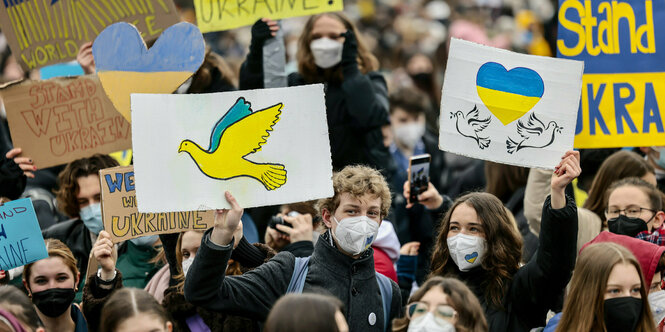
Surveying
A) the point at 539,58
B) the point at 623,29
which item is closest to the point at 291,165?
the point at 539,58

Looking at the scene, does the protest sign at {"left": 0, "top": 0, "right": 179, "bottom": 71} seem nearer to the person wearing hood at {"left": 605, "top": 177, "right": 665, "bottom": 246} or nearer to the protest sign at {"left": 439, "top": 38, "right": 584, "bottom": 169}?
the protest sign at {"left": 439, "top": 38, "right": 584, "bottom": 169}

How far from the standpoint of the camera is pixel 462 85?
5.31 meters

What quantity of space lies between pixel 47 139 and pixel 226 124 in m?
1.89

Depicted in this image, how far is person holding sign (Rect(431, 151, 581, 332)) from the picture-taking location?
4.62 metres

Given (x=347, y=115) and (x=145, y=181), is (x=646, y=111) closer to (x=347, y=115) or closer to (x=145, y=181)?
(x=347, y=115)

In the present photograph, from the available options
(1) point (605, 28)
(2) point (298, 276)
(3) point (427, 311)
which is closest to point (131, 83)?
(2) point (298, 276)

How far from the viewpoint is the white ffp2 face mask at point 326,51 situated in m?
7.07

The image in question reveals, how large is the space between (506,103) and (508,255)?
2.72ft

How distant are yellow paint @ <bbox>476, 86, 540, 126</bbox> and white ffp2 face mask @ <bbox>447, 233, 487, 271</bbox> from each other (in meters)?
0.69

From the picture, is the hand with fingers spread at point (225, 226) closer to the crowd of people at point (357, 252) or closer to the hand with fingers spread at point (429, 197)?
the crowd of people at point (357, 252)

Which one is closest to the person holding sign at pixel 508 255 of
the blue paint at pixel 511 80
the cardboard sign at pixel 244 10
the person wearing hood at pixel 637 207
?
the blue paint at pixel 511 80

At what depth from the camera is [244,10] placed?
23.2 feet

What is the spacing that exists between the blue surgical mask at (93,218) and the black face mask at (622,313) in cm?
319

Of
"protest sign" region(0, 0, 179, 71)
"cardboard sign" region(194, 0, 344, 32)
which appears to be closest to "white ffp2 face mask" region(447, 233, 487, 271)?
"cardboard sign" region(194, 0, 344, 32)
